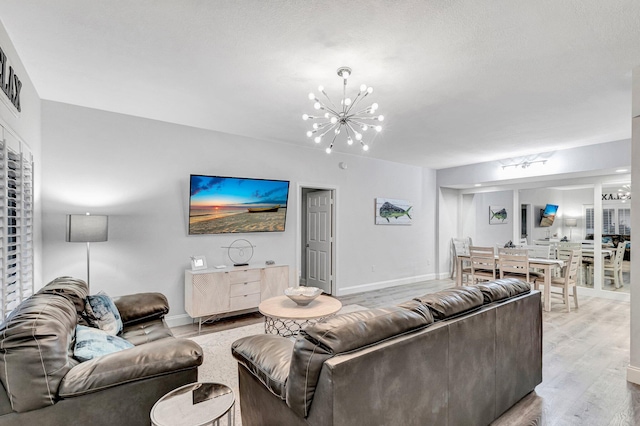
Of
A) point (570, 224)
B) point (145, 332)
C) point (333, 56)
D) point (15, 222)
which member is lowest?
point (145, 332)

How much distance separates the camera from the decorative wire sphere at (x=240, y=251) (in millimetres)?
4637

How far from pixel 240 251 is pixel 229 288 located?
672 mm

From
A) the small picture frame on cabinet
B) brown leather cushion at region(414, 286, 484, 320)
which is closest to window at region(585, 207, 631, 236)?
brown leather cushion at region(414, 286, 484, 320)

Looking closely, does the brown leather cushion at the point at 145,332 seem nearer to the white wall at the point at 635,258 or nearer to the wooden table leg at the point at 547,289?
the white wall at the point at 635,258

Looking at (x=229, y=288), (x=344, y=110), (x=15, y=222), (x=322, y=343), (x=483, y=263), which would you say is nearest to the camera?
(x=322, y=343)

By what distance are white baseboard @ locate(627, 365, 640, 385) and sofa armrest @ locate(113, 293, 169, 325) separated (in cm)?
413

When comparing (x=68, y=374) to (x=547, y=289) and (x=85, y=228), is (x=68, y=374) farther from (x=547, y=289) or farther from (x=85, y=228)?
(x=547, y=289)

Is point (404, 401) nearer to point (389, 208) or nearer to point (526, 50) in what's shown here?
point (526, 50)

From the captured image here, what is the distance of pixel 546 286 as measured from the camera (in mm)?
4887

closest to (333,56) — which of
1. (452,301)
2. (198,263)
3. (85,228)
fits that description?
(452,301)

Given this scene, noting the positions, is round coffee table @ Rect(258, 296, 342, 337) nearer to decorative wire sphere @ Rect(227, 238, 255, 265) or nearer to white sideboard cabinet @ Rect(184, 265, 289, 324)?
white sideboard cabinet @ Rect(184, 265, 289, 324)

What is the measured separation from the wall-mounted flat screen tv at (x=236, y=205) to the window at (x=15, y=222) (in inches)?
67.2

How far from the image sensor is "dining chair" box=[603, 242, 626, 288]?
5.63 metres

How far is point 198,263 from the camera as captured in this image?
4227 mm
